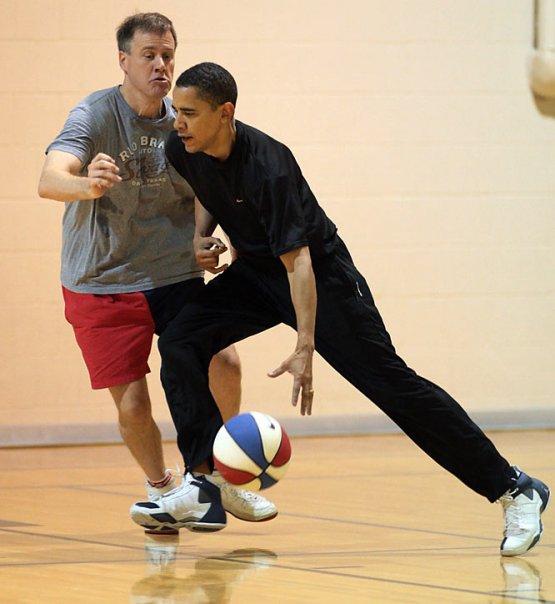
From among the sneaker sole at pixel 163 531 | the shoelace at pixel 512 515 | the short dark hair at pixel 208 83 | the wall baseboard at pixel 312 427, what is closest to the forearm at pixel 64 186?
the short dark hair at pixel 208 83

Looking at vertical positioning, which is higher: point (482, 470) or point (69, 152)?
point (69, 152)

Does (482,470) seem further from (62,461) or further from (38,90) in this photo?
(38,90)

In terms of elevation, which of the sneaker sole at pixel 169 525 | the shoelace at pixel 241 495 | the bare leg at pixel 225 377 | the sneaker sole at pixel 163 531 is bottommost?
the sneaker sole at pixel 163 531

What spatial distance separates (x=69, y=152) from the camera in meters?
4.58

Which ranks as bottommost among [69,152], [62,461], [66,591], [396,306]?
[62,461]

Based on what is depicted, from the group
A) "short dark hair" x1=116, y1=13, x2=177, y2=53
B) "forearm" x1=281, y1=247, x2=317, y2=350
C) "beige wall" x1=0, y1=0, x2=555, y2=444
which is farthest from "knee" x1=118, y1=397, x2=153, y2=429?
"beige wall" x1=0, y1=0, x2=555, y2=444

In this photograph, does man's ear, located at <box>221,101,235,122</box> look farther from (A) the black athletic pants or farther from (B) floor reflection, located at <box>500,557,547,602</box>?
(B) floor reflection, located at <box>500,557,547,602</box>

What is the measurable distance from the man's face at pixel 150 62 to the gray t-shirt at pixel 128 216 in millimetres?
134

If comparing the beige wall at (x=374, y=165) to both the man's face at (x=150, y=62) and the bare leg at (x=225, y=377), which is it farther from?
the man's face at (x=150, y=62)

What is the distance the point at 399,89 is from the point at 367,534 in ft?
13.8

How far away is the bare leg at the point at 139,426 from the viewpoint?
193 inches

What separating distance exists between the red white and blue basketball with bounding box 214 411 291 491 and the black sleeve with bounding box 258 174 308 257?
23.5 inches

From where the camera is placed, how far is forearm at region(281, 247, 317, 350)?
161 inches

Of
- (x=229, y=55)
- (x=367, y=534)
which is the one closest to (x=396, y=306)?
(x=229, y=55)
